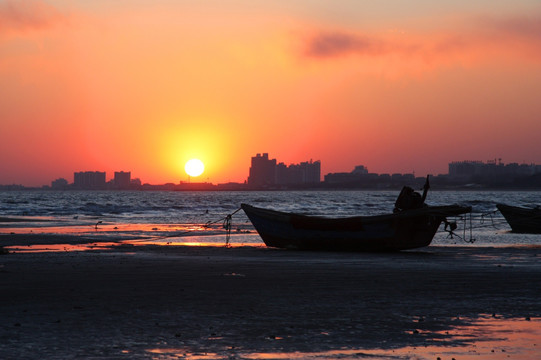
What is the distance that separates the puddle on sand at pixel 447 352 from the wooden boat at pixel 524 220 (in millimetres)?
36381

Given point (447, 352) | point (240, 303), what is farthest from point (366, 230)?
point (447, 352)

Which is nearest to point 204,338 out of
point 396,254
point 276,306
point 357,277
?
point 276,306

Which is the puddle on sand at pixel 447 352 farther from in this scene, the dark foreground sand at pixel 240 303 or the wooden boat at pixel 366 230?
the wooden boat at pixel 366 230

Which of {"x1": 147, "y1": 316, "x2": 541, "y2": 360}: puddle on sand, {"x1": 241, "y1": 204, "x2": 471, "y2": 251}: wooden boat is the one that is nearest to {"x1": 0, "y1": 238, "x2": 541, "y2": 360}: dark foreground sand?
{"x1": 147, "y1": 316, "x2": 541, "y2": 360}: puddle on sand

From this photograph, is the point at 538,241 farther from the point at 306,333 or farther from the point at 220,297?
the point at 306,333

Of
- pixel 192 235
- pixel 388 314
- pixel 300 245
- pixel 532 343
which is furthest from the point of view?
pixel 192 235

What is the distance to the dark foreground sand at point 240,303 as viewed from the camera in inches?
395

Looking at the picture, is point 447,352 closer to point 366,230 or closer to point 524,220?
point 366,230

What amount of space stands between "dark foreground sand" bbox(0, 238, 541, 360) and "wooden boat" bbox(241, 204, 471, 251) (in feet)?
15.7

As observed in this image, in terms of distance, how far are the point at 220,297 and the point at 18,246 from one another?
18.7 metres

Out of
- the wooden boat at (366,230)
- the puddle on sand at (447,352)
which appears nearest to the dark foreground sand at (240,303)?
the puddle on sand at (447,352)

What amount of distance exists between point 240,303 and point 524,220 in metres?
35.9

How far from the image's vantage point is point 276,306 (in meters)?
13.3

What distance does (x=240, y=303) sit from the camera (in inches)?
541
